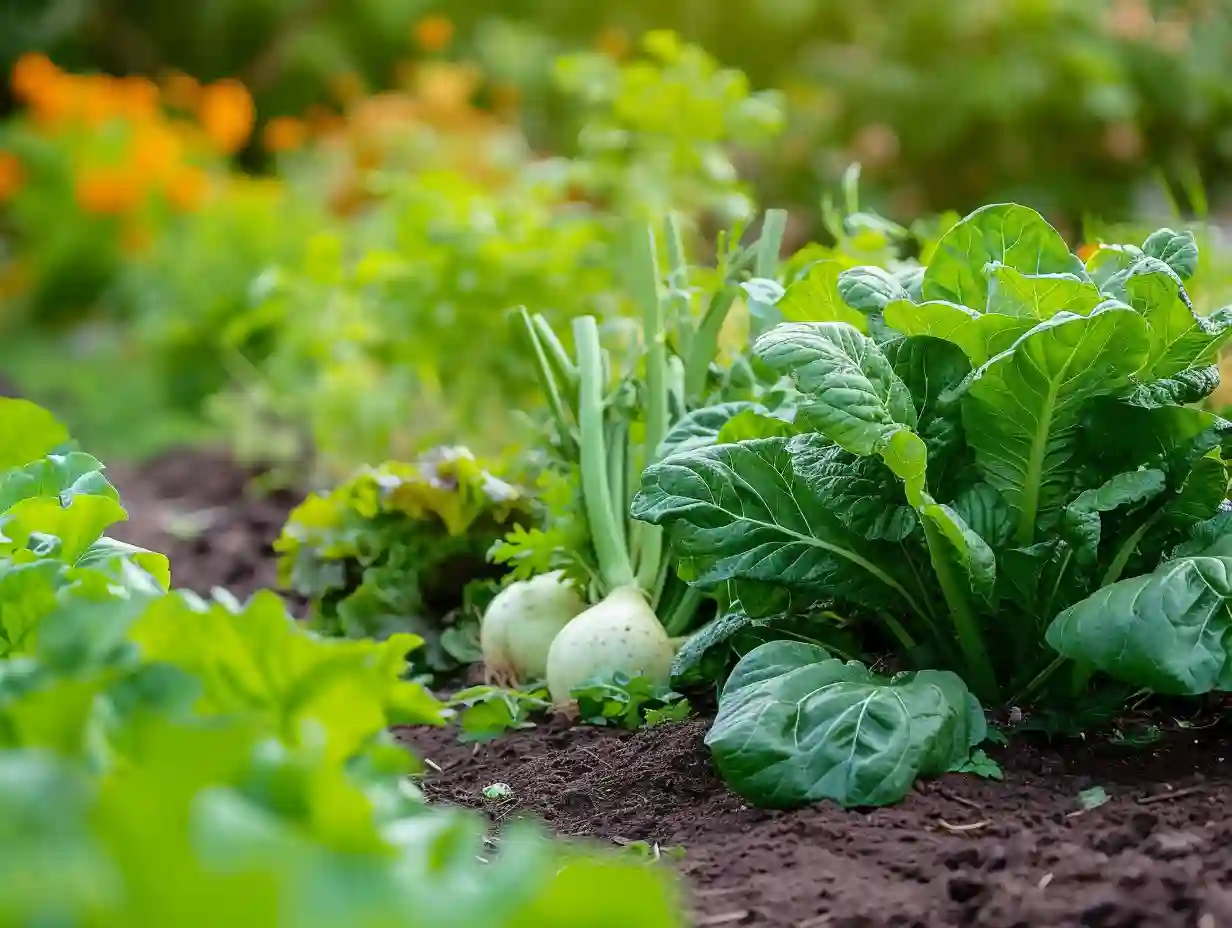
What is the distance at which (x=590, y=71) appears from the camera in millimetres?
4188

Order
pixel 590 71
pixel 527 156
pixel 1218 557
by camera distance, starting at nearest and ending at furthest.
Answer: pixel 1218 557, pixel 590 71, pixel 527 156

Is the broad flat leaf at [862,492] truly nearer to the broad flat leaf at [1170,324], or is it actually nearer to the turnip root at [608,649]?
the broad flat leaf at [1170,324]

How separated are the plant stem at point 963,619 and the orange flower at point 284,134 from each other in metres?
6.30

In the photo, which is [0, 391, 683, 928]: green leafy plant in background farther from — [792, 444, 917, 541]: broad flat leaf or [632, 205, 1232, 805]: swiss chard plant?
[792, 444, 917, 541]: broad flat leaf

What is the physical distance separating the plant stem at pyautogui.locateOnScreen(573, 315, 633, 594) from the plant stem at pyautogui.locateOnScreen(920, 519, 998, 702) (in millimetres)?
695

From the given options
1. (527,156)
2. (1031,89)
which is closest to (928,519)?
(527,156)

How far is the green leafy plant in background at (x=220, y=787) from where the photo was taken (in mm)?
702

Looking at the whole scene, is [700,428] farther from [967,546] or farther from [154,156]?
[154,156]

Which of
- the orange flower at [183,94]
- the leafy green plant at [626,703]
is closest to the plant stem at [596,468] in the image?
the leafy green plant at [626,703]

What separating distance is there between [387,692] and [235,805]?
0.45m

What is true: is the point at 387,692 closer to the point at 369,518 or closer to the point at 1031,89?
the point at 369,518

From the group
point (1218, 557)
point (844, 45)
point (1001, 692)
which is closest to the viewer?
point (1218, 557)

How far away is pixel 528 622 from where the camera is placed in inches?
103

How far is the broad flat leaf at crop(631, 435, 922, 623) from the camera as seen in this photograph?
2.04 meters
